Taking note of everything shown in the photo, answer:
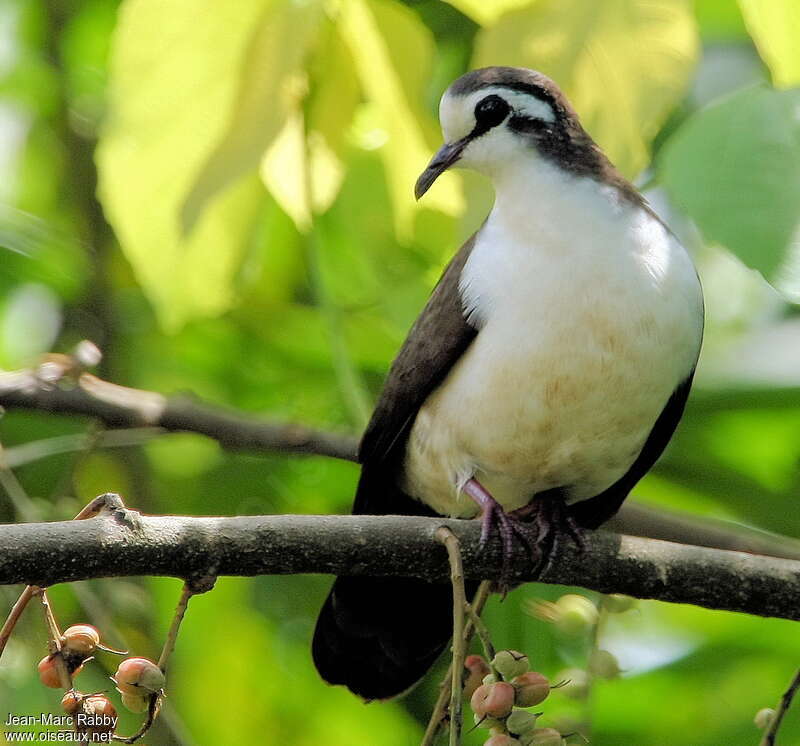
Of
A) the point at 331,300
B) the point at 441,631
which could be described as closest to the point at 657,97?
the point at 331,300

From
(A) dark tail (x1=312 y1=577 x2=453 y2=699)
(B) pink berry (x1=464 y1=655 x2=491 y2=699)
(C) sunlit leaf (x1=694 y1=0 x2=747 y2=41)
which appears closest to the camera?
(B) pink berry (x1=464 y1=655 x2=491 y2=699)

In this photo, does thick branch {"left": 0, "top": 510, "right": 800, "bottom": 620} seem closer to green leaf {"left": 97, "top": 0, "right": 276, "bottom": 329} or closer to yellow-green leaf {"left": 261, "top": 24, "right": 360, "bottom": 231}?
green leaf {"left": 97, "top": 0, "right": 276, "bottom": 329}

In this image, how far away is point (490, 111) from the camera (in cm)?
288

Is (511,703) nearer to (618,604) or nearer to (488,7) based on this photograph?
(618,604)

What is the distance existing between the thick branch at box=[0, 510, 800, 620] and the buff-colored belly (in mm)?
322

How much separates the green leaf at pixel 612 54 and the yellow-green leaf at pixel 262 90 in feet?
1.04

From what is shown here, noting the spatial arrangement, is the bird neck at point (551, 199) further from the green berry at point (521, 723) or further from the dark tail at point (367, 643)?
the green berry at point (521, 723)

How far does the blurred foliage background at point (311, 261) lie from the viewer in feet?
7.48

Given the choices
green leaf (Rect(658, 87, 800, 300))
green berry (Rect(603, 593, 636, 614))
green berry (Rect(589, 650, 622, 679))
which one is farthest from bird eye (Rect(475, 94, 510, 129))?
green berry (Rect(589, 650, 622, 679))

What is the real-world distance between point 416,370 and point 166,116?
0.92 meters

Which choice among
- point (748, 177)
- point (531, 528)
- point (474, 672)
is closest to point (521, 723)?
point (474, 672)

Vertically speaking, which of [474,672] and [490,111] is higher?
[490,111]

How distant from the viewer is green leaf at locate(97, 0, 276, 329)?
228 cm

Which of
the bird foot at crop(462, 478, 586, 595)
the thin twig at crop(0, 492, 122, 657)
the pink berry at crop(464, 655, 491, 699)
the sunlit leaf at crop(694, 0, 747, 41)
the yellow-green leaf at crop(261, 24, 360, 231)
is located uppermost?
the sunlit leaf at crop(694, 0, 747, 41)
